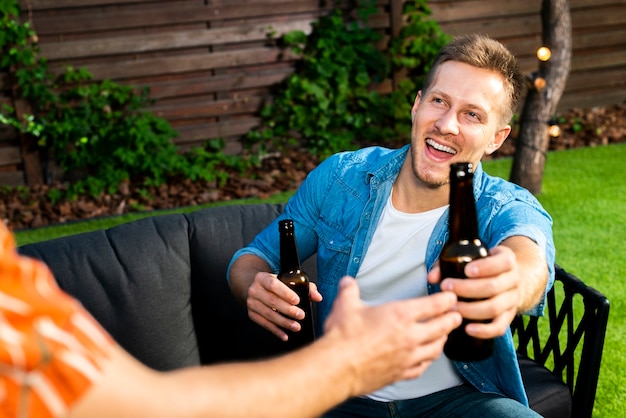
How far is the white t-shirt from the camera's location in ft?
7.54

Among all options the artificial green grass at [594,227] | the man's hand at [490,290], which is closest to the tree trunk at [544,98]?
the artificial green grass at [594,227]

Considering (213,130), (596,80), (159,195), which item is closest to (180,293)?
(159,195)

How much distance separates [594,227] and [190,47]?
3.86 m

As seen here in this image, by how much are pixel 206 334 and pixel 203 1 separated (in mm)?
4701

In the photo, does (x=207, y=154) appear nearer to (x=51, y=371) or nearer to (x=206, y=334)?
(x=206, y=334)

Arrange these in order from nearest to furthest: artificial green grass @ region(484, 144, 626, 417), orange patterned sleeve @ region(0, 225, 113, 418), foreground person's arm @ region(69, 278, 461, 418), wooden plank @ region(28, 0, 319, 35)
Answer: orange patterned sleeve @ region(0, 225, 113, 418), foreground person's arm @ region(69, 278, 461, 418), artificial green grass @ region(484, 144, 626, 417), wooden plank @ region(28, 0, 319, 35)

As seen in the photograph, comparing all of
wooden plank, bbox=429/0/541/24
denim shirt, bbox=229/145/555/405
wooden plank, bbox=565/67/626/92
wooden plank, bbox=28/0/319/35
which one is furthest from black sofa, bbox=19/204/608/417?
wooden plank, bbox=565/67/626/92

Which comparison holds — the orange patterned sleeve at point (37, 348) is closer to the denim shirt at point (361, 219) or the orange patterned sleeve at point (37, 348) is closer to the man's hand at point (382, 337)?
the man's hand at point (382, 337)

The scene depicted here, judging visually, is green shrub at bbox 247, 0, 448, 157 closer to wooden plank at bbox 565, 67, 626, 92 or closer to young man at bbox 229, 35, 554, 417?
wooden plank at bbox 565, 67, 626, 92

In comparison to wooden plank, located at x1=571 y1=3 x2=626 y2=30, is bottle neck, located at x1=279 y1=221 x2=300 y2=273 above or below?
below

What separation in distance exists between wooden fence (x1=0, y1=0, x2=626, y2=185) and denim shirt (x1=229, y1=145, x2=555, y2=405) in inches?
Result: 182

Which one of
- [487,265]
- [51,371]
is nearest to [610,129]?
[487,265]

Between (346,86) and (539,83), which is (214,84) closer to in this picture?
(346,86)

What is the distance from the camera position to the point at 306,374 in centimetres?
115
